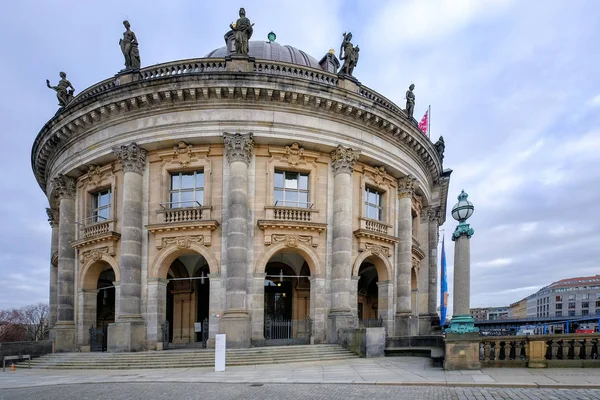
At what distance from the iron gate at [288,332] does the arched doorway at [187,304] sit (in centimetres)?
395

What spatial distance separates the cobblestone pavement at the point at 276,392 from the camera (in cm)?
980

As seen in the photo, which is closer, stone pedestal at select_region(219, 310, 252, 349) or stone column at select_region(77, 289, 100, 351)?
stone pedestal at select_region(219, 310, 252, 349)

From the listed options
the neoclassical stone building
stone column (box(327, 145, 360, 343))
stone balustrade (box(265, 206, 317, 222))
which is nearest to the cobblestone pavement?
the neoclassical stone building

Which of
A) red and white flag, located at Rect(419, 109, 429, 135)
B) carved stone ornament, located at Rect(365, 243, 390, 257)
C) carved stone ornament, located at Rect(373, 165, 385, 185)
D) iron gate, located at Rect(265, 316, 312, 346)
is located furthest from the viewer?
red and white flag, located at Rect(419, 109, 429, 135)

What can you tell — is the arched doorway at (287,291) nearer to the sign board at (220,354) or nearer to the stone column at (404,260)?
the stone column at (404,260)

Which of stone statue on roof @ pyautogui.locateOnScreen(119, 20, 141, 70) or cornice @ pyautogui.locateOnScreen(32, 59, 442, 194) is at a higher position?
stone statue on roof @ pyautogui.locateOnScreen(119, 20, 141, 70)

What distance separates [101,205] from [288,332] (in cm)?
1275

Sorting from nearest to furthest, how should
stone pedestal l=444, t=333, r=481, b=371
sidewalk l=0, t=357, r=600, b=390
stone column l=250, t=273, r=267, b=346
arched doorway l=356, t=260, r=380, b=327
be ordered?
1. sidewalk l=0, t=357, r=600, b=390
2. stone pedestal l=444, t=333, r=481, b=371
3. stone column l=250, t=273, r=267, b=346
4. arched doorway l=356, t=260, r=380, b=327

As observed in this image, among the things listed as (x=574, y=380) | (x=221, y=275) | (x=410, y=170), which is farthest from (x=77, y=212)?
(x=574, y=380)

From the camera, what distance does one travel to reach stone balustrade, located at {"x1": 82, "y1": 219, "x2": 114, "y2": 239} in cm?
2238

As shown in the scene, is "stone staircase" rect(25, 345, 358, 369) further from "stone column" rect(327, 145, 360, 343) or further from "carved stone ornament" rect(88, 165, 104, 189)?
"carved stone ornament" rect(88, 165, 104, 189)

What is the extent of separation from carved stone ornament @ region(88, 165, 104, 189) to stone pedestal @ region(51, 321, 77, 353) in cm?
768

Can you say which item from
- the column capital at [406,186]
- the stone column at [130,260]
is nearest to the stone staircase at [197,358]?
the stone column at [130,260]

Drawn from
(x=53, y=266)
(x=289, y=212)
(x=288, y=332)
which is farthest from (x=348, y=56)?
(x=53, y=266)
